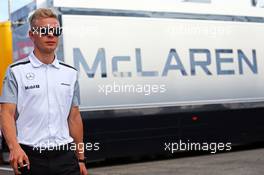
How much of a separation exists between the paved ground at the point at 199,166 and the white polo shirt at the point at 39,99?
219 inches

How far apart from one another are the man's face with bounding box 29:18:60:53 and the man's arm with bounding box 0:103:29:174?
35cm

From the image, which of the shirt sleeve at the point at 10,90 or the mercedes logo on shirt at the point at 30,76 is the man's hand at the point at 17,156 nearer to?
the shirt sleeve at the point at 10,90

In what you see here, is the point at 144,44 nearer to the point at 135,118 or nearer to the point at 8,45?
the point at 135,118

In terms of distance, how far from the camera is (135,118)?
10.0m

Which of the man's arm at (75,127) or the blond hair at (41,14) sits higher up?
the blond hair at (41,14)

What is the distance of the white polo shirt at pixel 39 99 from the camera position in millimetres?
2947

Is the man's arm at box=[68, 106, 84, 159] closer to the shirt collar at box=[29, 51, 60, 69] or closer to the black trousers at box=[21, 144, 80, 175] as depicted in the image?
the black trousers at box=[21, 144, 80, 175]

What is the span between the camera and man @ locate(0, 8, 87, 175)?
116 inches

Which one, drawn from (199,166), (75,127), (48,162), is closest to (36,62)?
(75,127)

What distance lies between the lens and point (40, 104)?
9.66 feet

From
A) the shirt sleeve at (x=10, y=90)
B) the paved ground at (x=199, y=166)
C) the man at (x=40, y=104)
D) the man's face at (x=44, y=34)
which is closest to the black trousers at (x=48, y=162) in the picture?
the man at (x=40, y=104)

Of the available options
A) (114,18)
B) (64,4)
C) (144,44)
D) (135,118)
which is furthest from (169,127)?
(64,4)

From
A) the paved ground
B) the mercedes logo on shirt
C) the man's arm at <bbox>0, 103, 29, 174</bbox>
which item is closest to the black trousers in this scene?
the man's arm at <bbox>0, 103, 29, 174</bbox>

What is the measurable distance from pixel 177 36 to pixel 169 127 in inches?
66.0
